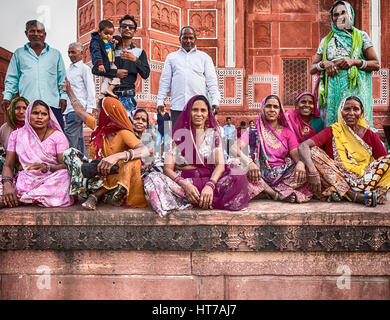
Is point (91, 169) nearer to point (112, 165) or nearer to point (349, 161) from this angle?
point (112, 165)

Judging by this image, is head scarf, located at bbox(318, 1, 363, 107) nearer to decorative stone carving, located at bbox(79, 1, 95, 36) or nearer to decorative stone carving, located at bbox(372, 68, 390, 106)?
decorative stone carving, located at bbox(372, 68, 390, 106)

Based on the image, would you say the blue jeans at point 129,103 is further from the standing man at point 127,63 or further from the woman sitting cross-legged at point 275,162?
the woman sitting cross-legged at point 275,162

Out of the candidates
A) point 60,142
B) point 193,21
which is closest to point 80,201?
point 60,142

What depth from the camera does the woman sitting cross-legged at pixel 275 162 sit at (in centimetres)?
301

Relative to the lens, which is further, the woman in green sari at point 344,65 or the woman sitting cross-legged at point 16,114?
the woman in green sari at point 344,65

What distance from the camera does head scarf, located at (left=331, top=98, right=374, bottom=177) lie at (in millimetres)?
3133

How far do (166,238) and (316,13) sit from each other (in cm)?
1069

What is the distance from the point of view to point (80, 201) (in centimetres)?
308

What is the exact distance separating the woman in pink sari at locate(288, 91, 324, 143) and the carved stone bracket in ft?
3.81

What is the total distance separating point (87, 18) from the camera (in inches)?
388

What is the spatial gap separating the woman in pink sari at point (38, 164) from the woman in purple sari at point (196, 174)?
0.77m

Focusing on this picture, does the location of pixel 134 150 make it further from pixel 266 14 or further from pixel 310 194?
pixel 266 14

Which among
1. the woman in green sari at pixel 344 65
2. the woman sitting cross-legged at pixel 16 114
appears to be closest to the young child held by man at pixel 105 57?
the woman sitting cross-legged at pixel 16 114

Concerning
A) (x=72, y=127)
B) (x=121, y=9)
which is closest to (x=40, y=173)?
(x=72, y=127)
